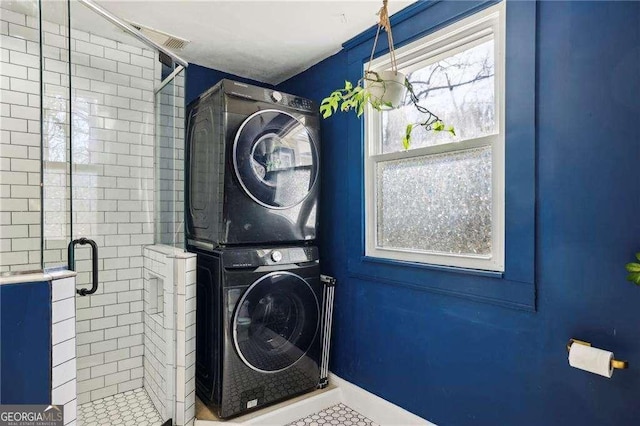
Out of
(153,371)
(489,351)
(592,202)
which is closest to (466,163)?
(592,202)

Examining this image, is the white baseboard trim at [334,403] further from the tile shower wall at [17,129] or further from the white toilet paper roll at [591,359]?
the tile shower wall at [17,129]

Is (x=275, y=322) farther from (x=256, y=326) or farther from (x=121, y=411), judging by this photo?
(x=121, y=411)

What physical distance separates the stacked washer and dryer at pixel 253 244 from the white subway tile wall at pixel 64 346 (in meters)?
0.73

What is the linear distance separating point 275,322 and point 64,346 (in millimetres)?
1087

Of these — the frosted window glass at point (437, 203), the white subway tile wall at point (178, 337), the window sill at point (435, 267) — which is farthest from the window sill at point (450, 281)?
the white subway tile wall at point (178, 337)

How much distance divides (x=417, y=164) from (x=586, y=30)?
2.94 feet

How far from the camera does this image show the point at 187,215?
241 cm

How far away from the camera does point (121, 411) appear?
7.09ft

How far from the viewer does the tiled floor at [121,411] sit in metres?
2.05

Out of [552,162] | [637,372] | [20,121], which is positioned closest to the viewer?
[637,372]

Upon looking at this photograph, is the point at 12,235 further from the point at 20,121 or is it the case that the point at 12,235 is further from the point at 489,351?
the point at 489,351

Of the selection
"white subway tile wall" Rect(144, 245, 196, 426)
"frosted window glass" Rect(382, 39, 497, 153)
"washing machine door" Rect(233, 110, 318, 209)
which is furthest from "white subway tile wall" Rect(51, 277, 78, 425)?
"frosted window glass" Rect(382, 39, 497, 153)

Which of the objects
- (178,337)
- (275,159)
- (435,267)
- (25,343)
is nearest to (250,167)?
(275,159)

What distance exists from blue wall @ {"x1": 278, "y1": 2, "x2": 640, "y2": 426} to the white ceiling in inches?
20.4
